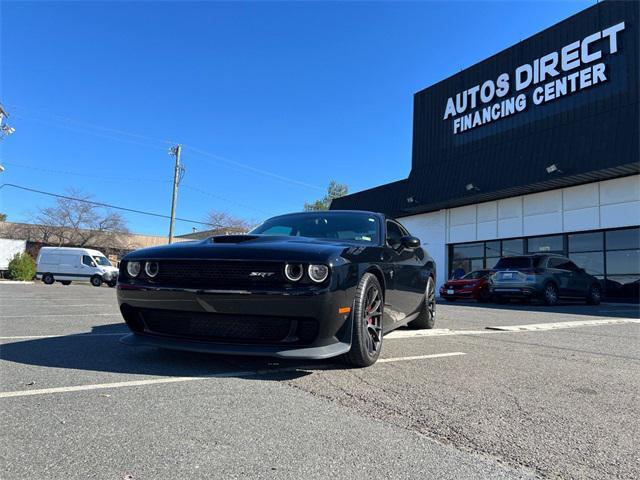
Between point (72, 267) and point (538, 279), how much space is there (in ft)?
84.7

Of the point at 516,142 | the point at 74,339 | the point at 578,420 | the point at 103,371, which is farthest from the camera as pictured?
the point at 516,142

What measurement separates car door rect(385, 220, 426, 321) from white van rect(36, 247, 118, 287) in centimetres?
2597

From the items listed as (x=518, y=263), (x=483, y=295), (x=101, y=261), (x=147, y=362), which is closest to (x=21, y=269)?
(x=101, y=261)

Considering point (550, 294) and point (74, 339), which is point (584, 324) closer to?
point (550, 294)

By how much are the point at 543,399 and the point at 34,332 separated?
518 centimetres

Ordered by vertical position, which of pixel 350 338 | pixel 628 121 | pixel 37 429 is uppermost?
pixel 628 121

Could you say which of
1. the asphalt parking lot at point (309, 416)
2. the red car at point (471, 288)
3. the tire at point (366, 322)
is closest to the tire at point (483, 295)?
the red car at point (471, 288)

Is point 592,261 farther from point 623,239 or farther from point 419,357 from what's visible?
point 419,357

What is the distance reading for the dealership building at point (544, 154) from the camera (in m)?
15.5

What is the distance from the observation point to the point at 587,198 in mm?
16922

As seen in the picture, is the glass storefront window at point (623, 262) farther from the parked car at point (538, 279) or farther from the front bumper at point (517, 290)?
the front bumper at point (517, 290)

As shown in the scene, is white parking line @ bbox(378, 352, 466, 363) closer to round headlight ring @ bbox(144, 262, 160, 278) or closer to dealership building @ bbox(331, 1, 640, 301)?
round headlight ring @ bbox(144, 262, 160, 278)

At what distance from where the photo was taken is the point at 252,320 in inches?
127

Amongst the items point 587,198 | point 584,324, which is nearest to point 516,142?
point 587,198
